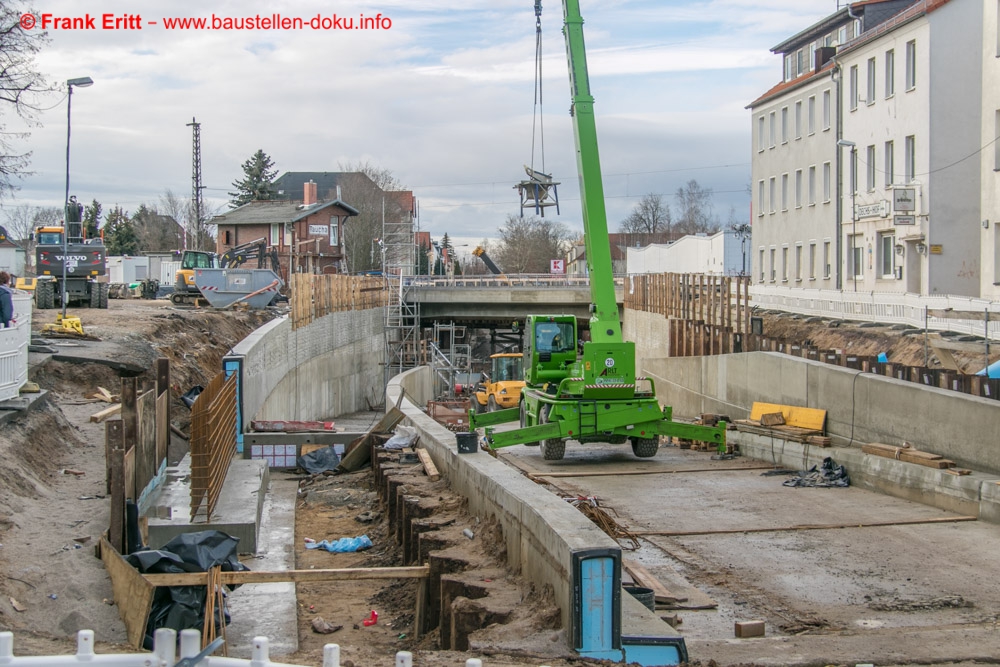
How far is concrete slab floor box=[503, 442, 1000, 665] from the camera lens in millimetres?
7660

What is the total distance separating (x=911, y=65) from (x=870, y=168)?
4.32 meters

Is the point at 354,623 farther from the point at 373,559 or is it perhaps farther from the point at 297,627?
the point at 373,559

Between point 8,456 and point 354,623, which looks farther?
point 8,456

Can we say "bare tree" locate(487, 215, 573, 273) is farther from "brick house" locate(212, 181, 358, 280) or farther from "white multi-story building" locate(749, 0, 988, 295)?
"white multi-story building" locate(749, 0, 988, 295)

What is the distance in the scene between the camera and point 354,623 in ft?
34.3

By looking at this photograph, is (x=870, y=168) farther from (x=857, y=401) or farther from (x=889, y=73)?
(x=857, y=401)

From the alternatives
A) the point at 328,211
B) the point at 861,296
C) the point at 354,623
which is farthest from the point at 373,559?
the point at 328,211

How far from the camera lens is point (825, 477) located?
16000 mm

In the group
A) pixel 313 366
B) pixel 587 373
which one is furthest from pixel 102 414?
pixel 313 366

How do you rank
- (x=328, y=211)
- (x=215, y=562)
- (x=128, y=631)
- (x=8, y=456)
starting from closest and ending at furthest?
(x=128, y=631) → (x=215, y=562) → (x=8, y=456) → (x=328, y=211)

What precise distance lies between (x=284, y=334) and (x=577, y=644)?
2270 centimetres

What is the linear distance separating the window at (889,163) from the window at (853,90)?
333 cm

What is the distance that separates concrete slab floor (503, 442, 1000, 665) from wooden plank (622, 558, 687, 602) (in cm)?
18

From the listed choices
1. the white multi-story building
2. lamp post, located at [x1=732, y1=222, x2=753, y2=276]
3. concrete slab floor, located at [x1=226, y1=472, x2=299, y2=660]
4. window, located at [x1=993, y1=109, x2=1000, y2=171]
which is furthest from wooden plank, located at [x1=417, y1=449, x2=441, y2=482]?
lamp post, located at [x1=732, y1=222, x2=753, y2=276]
